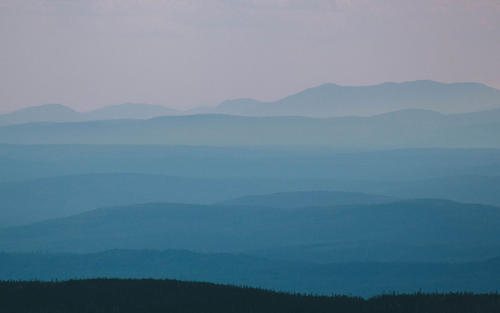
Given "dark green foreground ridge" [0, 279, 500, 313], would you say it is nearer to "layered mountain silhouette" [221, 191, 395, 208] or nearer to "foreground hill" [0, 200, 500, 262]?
"foreground hill" [0, 200, 500, 262]

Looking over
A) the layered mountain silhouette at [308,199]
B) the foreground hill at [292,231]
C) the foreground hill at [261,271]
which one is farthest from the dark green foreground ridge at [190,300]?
the layered mountain silhouette at [308,199]

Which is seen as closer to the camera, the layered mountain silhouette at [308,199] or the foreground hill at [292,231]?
the foreground hill at [292,231]

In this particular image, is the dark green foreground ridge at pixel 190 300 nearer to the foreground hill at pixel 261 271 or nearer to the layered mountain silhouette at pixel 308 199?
the foreground hill at pixel 261 271

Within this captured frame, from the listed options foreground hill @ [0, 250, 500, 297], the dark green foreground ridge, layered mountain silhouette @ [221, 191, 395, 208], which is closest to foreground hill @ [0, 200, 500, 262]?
foreground hill @ [0, 250, 500, 297]

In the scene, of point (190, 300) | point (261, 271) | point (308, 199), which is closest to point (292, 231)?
point (261, 271)

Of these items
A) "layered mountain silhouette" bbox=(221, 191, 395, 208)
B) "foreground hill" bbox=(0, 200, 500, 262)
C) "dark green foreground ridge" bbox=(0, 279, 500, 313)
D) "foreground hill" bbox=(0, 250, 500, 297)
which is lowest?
"dark green foreground ridge" bbox=(0, 279, 500, 313)

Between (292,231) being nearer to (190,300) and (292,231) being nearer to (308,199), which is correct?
(308,199)
